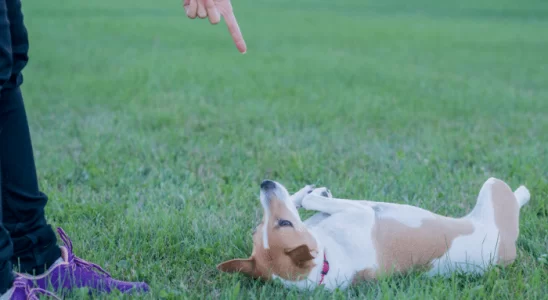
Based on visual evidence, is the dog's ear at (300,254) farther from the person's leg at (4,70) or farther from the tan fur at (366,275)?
the person's leg at (4,70)

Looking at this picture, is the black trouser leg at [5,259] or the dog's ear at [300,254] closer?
the black trouser leg at [5,259]

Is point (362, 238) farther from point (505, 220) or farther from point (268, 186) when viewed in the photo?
point (505, 220)

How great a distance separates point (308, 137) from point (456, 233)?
3134 millimetres

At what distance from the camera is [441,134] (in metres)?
6.69

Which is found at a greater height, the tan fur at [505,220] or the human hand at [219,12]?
the human hand at [219,12]

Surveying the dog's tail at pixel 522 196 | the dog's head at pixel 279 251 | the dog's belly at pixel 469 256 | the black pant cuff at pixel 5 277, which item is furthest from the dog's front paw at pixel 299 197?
the black pant cuff at pixel 5 277

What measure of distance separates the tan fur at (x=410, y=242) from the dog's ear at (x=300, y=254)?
446mm

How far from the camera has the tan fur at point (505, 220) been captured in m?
3.42

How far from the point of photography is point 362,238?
3336 mm

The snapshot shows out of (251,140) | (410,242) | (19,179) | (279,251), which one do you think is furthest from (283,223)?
(251,140)

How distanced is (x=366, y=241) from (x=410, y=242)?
0.25m

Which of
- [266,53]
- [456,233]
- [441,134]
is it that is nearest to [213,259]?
[456,233]

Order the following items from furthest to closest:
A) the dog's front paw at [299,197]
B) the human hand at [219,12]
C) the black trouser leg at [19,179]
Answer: the dog's front paw at [299,197], the human hand at [219,12], the black trouser leg at [19,179]

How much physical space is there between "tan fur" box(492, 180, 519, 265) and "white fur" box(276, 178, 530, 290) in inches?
1.5
